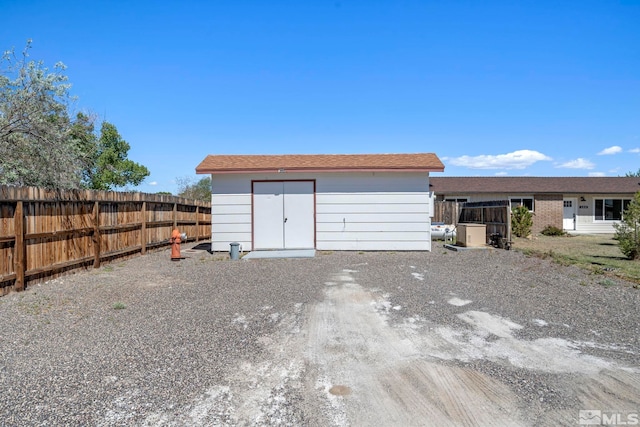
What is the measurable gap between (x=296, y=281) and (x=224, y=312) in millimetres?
2530

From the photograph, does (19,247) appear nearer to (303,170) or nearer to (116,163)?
(303,170)

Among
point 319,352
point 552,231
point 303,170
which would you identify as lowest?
→ point 319,352

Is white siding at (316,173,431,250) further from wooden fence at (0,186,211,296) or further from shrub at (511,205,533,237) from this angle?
shrub at (511,205,533,237)

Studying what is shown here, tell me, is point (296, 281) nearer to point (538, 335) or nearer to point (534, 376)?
point (538, 335)

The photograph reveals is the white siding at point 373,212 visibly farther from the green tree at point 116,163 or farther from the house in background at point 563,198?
the green tree at point 116,163

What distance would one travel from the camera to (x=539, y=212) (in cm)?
2362

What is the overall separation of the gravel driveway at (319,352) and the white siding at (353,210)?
17.2 ft

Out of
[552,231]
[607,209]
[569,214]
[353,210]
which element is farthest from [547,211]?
→ [353,210]

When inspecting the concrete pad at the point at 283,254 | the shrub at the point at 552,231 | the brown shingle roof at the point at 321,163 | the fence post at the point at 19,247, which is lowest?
the concrete pad at the point at 283,254

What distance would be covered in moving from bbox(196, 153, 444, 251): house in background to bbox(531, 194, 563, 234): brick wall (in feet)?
43.3

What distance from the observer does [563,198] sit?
23938 millimetres

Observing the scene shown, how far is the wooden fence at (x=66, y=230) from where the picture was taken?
707 cm

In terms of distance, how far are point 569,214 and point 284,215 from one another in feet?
62.2

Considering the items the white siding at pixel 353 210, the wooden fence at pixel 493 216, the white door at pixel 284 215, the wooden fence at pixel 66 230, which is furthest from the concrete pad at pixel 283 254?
the wooden fence at pixel 493 216
